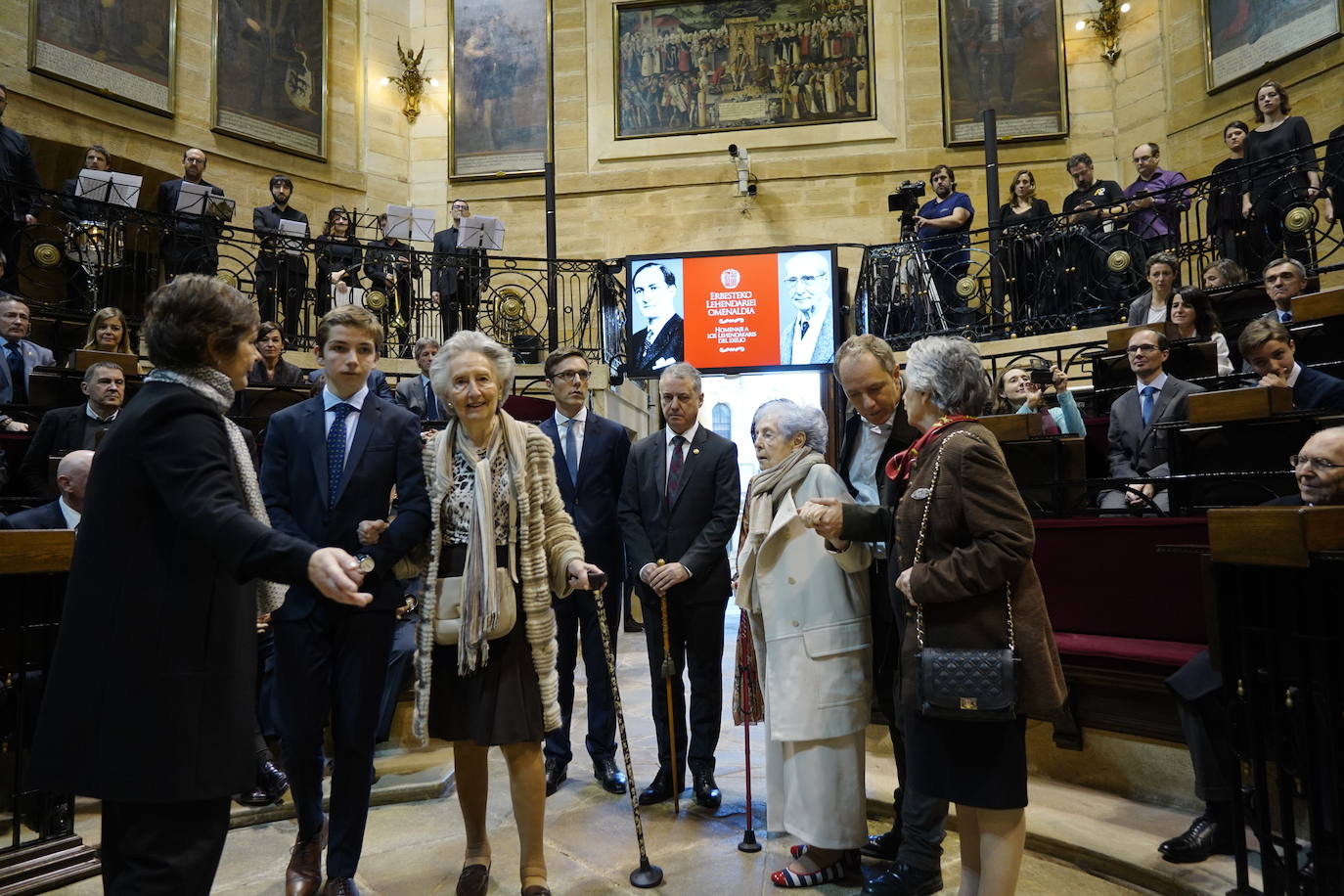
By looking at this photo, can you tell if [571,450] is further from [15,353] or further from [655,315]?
[655,315]

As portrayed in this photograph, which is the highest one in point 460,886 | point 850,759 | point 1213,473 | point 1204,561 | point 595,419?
point 595,419

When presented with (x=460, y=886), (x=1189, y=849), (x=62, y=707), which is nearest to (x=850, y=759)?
(x=1189, y=849)

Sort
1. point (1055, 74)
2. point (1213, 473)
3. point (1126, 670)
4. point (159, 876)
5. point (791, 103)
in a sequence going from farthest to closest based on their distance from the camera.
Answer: point (791, 103) < point (1055, 74) < point (1213, 473) < point (1126, 670) < point (159, 876)

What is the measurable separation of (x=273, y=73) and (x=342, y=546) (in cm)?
1209

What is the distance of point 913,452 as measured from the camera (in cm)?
245

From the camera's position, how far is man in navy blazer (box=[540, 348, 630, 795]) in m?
3.85

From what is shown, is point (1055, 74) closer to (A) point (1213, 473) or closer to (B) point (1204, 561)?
(A) point (1213, 473)

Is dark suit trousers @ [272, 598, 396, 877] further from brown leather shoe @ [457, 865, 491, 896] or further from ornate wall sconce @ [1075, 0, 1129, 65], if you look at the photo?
ornate wall sconce @ [1075, 0, 1129, 65]

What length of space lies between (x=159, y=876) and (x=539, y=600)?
121cm

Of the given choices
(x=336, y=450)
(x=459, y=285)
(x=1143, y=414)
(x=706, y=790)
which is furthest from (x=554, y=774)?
(x=459, y=285)

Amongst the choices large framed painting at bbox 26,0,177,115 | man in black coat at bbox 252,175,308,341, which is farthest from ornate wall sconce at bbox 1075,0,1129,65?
large framed painting at bbox 26,0,177,115

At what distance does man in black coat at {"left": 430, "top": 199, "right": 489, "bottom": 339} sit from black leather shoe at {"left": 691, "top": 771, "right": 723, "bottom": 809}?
24.4ft

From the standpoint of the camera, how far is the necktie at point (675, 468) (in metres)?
3.77

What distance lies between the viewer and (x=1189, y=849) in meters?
2.76
